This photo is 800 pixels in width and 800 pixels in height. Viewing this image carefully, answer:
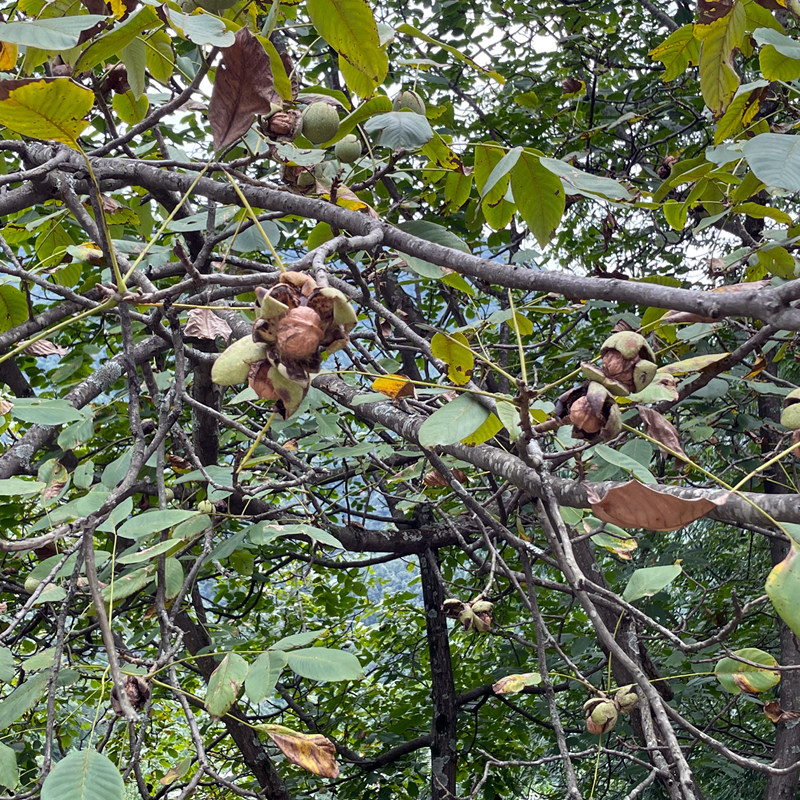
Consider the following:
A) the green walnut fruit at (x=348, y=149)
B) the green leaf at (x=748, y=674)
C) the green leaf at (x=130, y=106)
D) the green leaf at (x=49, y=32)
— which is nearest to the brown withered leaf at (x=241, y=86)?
the green leaf at (x=49, y=32)

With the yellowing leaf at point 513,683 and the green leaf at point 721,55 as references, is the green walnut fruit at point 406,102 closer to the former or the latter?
the green leaf at point 721,55

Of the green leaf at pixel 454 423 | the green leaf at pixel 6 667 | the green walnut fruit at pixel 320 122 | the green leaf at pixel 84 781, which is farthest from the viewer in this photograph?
the green walnut fruit at pixel 320 122

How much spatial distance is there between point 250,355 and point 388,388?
55 cm

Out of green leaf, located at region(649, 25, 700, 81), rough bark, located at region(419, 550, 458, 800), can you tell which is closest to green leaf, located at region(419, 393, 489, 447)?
green leaf, located at region(649, 25, 700, 81)

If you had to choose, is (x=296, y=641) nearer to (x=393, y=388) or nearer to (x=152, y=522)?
(x=152, y=522)

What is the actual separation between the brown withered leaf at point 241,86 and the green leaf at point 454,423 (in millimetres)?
440

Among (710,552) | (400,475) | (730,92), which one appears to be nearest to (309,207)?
(730,92)

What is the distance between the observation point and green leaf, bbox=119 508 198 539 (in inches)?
46.8

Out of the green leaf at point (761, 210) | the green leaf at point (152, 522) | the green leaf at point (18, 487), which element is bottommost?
the green leaf at point (152, 522)

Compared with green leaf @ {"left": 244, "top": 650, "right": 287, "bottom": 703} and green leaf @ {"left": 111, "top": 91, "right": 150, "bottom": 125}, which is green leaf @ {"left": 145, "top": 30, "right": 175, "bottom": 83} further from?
green leaf @ {"left": 244, "top": 650, "right": 287, "bottom": 703}

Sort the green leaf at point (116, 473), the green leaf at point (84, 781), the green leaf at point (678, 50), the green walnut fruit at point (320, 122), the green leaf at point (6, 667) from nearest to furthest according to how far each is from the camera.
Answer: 1. the green leaf at point (84, 781)
2. the green leaf at point (6, 667)
3. the green walnut fruit at point (320, 122)
4. the green leaf at point (116, 473)
5. the green leaf at point (678, 50)

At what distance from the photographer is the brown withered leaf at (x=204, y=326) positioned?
139cm

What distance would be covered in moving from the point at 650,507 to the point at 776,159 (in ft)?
1.77

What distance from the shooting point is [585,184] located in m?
1.10
